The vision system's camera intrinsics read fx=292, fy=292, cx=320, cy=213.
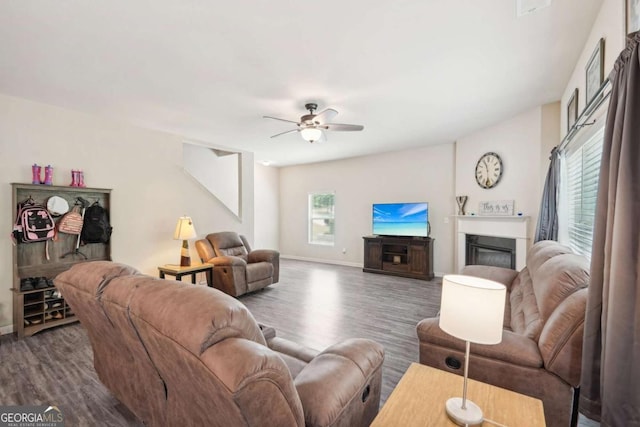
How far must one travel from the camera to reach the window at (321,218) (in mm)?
7707

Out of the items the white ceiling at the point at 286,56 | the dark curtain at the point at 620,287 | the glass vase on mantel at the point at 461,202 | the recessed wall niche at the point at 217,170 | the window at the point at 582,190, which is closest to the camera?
the dark curtain at the point at 620,287

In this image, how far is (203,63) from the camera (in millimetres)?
2609

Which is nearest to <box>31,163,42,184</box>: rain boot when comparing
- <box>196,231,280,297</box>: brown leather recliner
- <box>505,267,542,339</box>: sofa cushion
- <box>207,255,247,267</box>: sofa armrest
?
<box>196,231,280,297</box>: brown leather recliner

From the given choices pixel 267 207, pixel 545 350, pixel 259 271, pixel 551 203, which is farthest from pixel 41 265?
pixel 551 203

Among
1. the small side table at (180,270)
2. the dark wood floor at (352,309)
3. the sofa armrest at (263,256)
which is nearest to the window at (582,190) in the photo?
the dark wood floor at (352,309)

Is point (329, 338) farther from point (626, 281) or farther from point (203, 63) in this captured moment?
point (203, 63)

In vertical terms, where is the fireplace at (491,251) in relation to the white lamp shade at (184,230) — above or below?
below

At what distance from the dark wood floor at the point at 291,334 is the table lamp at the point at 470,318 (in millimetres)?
1107

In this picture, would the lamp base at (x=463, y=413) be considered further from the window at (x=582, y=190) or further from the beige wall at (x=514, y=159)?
the beige wall at (x=514, y=159)

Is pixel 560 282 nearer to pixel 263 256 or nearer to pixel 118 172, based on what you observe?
pixel 263 256

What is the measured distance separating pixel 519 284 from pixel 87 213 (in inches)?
202

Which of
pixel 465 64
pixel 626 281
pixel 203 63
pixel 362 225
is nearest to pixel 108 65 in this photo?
pixel 203 63

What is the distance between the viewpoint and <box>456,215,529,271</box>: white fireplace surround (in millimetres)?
4230

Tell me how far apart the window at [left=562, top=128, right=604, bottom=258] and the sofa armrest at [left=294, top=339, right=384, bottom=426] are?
2269mm
